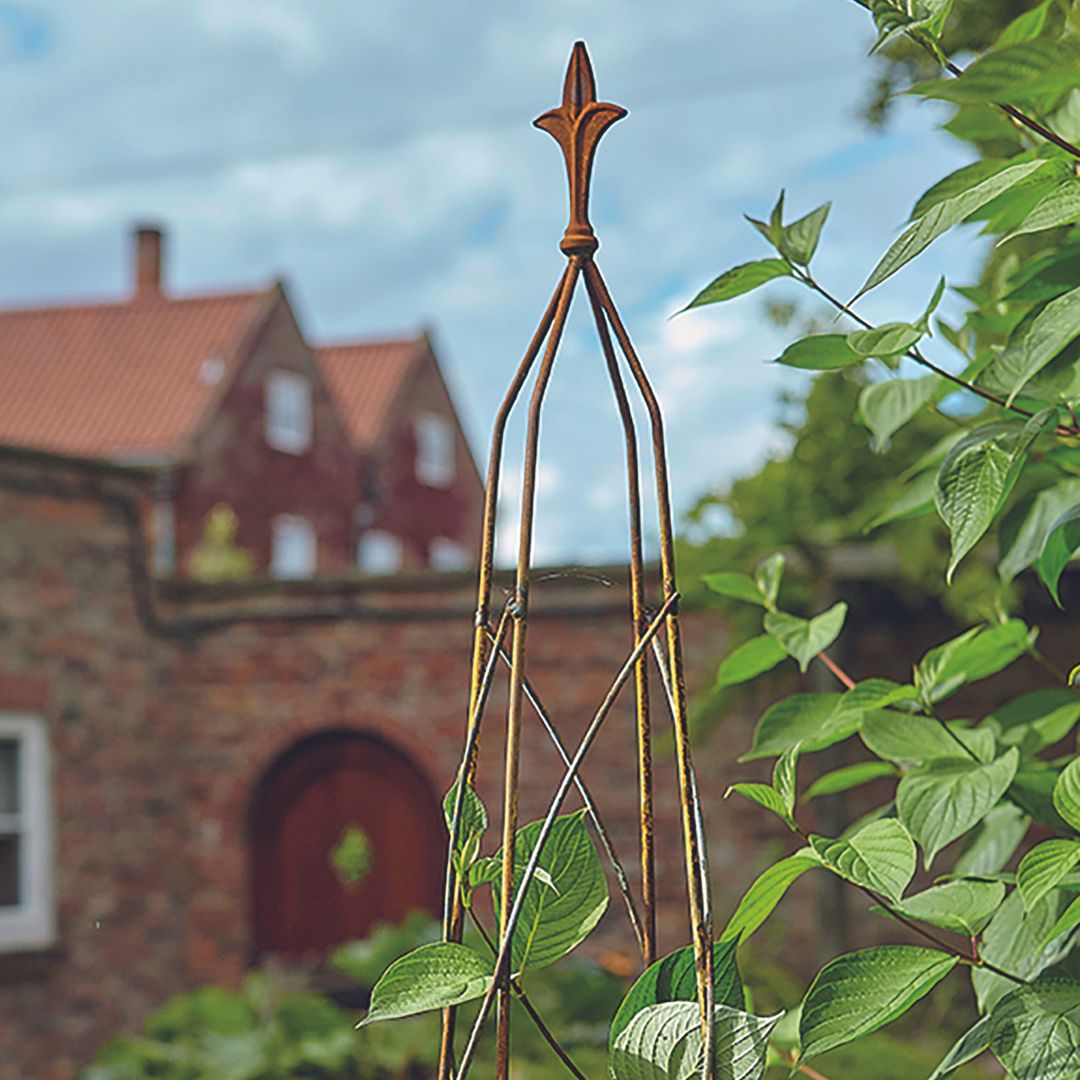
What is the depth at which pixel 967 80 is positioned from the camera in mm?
1096

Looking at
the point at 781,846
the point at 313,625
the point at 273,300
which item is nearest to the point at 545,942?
the point at 781,846

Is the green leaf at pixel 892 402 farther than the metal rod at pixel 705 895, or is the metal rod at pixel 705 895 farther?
the green leaf at pixel 892 402

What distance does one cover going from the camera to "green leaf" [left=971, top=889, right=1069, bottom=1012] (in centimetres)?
116

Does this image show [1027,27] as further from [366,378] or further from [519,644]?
[366,378]

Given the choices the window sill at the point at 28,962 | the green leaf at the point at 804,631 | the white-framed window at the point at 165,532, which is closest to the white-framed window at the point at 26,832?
the window sill at the point at 28,962

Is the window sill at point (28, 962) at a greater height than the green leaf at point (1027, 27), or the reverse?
the green leaf at point (1027, 27)

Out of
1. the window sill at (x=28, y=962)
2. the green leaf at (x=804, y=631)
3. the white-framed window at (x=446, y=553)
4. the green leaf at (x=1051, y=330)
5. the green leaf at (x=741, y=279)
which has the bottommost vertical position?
the window sill at (x=28, y=962)

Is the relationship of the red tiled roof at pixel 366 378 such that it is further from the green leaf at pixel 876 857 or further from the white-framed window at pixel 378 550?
the green leaf at pixel 876 857

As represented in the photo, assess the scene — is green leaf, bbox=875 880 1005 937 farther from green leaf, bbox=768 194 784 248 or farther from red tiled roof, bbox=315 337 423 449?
red tiled roof, bbox=315 337 423 449

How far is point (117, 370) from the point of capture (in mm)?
22219

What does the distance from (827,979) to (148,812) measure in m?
7.54

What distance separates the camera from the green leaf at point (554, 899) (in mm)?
1052

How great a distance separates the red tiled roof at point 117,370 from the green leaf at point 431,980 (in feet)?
65.2

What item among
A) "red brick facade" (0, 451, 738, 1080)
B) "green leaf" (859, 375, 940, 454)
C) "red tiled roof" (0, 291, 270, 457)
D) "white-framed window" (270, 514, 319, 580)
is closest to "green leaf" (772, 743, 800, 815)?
"green leaf" (859, 375, 940, 454)
